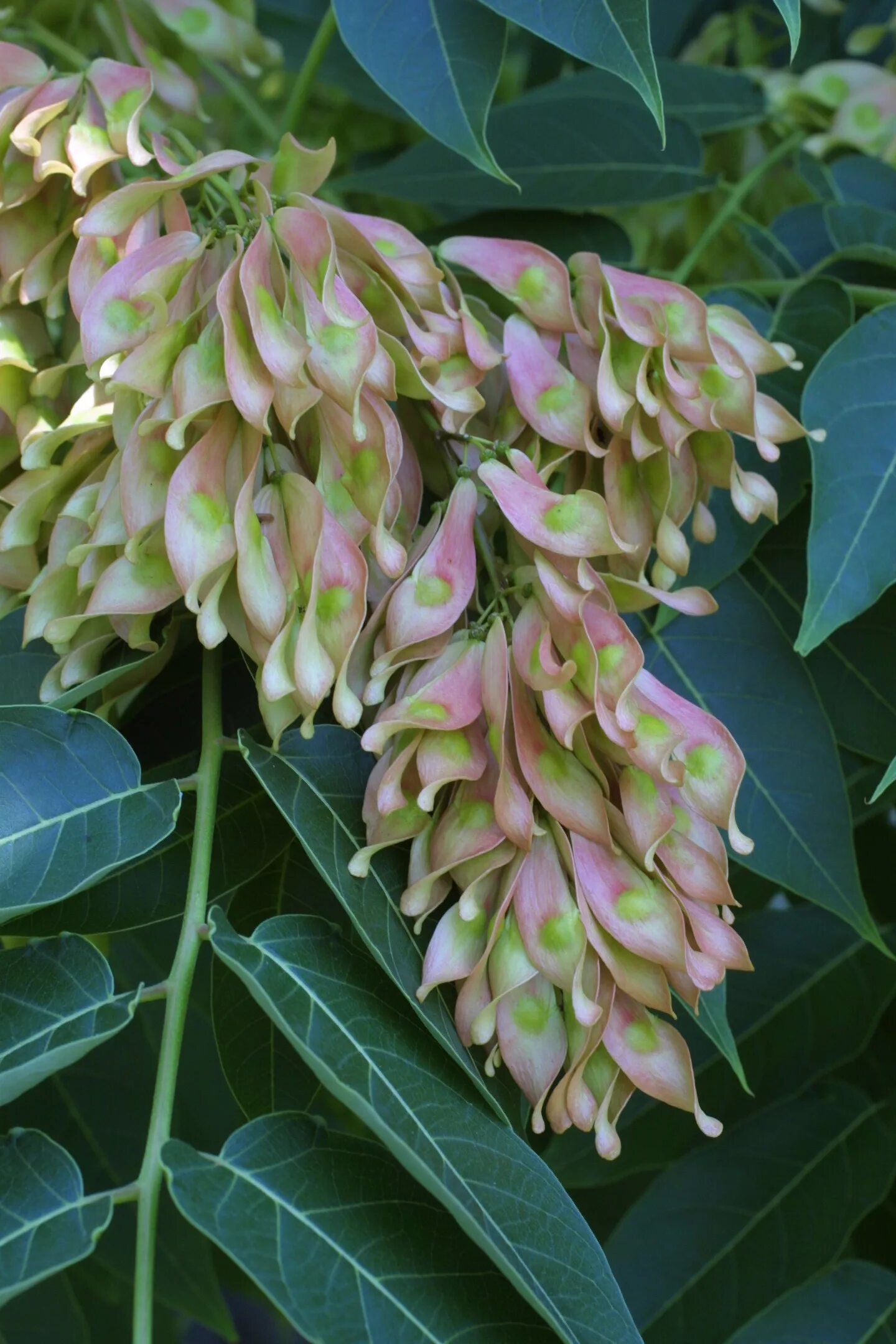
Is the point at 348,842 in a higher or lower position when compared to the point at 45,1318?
higher

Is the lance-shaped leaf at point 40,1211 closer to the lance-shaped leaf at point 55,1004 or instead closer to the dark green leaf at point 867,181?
the lance-shaped leaf at point 55,1004

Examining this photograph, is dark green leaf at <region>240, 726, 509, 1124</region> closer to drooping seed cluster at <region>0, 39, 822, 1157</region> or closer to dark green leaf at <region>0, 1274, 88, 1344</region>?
drooping seed cluster at <region>0, 39, 822, 1157</region>

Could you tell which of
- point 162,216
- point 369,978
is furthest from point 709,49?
point 369,978

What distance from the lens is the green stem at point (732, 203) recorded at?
46 cm

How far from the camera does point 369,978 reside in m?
0.29

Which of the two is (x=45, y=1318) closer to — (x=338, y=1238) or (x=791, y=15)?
(x=338, y=1238)

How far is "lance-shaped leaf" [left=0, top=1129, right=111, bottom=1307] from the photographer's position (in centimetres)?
25

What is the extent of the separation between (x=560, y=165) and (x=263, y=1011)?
1.08 feet

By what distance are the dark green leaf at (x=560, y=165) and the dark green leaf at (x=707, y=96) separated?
3cm

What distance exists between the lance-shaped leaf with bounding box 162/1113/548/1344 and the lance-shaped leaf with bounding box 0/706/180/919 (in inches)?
2.5

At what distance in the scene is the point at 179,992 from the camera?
290 millimetres

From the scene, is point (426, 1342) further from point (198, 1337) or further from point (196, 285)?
point (198, 1337)

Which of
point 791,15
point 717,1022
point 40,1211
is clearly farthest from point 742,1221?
point 791,15

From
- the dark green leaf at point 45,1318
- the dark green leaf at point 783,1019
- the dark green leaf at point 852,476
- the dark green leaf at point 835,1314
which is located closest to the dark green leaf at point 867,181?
the dark green leaf at point 852,476
